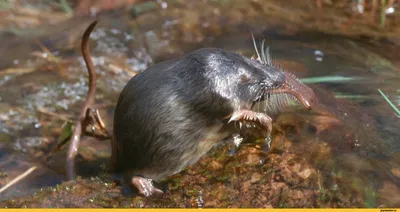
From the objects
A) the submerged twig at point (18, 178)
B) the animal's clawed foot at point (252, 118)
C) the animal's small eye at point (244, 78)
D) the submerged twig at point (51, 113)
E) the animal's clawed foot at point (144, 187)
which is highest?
the animal's small eye at point (244, 78)

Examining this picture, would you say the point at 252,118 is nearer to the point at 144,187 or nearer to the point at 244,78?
the point at 244,78

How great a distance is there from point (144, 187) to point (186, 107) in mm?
460

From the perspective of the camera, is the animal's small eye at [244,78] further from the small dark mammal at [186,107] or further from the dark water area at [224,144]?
the dark water area at [224,144]

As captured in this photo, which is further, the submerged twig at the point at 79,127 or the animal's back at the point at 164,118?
the submerged twig at the point at 79,127

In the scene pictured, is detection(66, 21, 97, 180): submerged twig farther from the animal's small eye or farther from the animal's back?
the animal's small eye

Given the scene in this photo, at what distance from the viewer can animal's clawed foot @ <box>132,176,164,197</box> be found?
8.72ft

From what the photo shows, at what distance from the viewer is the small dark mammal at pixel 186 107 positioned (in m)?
2.61

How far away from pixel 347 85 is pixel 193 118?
1.29 metres

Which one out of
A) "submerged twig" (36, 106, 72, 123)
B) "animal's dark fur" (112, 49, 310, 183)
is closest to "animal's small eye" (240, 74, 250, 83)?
"animal's dark fur" (112, 49, 310, 183)

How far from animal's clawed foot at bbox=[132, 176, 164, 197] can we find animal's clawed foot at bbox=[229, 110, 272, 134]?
52cm

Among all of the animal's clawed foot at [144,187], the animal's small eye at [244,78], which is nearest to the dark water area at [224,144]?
the animal's clawed foot at [144,187]

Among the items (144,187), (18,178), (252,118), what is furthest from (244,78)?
(18,178)

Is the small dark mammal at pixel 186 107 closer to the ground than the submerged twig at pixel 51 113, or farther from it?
farther from it

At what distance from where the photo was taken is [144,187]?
267 centimetres
